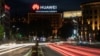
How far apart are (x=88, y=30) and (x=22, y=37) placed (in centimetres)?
4116

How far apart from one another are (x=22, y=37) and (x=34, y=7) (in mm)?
161422

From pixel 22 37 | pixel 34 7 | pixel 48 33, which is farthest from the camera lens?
pixel 22 37

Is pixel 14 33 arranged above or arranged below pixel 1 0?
below

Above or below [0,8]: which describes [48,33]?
below

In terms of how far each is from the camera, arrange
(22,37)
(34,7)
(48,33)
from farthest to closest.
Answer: (22,37)
(48,33)
(34,7)

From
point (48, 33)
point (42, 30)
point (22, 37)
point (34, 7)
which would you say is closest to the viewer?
point (34, 7)

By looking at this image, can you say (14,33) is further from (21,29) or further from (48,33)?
(48,33)

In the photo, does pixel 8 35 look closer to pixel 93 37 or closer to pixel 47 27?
→ pixel 47 27

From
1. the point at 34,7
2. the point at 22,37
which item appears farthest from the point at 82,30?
the point at 34,7

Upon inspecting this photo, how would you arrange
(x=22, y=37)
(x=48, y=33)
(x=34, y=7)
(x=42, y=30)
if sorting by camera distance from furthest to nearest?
(x=22, y=37)
(x=48, y=33)
(x=42, y=30)
(x=34, y=7)

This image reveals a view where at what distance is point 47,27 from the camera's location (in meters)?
187

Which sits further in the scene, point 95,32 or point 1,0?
point 95,32

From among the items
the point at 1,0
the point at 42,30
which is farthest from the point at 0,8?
the point at 42,30

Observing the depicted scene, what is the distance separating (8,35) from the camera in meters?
197
